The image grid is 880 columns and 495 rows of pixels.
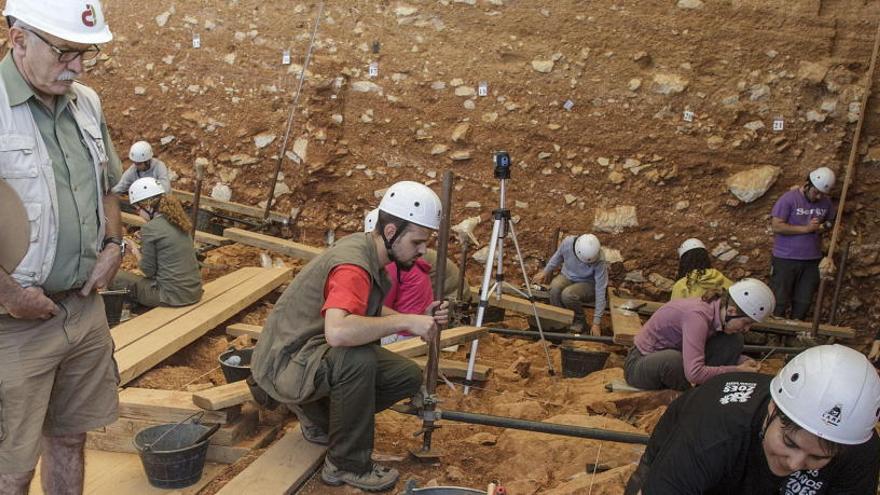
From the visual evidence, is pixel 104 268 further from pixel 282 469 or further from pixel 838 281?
pixel 838 281

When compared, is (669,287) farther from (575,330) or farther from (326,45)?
(326,45)

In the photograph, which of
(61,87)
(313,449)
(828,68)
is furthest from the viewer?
(828,68)

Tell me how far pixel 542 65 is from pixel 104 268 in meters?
6.64

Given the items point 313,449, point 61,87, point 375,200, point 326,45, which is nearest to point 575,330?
point 375,200

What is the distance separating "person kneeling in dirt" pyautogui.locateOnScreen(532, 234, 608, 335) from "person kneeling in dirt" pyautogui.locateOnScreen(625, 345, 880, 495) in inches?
191

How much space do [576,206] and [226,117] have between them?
4446mm

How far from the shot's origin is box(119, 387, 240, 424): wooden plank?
4.10 m

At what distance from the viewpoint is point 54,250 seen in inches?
103

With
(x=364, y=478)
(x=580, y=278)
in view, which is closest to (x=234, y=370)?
(x=364, y=478)

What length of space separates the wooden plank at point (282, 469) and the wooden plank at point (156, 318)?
1.91 meters

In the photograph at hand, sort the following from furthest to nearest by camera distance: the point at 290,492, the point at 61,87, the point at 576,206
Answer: the point at 576,206 < the point at 290,492 < the point at 61,87

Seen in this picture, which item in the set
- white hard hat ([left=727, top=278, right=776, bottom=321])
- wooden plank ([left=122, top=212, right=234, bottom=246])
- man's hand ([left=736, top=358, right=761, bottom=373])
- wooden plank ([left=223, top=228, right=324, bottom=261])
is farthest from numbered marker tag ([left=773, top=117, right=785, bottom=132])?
wooden plank ([left=122, top=212, right=234, bottom=246])

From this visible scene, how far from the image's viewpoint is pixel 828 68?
809cm

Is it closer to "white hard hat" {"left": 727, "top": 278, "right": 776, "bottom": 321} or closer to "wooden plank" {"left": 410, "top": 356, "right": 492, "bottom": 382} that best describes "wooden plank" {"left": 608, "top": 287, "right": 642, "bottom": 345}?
"wooden plank" {"left": 410, "top": 356, "right": 492, "bottom": 382}
